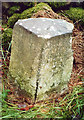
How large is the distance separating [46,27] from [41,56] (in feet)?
1.17

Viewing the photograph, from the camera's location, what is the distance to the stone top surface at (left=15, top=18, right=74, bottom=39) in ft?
6.91

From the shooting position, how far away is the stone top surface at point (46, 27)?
2.11 meters

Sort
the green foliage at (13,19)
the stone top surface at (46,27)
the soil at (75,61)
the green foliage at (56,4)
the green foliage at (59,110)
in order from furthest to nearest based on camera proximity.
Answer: the green foliage at (56,4) < the green foliage at (13,19) < the soil at (75,61) < the green foliage at (59,110) < the stone top surface at (46,27)

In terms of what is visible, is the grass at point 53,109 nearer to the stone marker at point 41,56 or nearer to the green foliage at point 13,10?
the stone marker at point 41,56

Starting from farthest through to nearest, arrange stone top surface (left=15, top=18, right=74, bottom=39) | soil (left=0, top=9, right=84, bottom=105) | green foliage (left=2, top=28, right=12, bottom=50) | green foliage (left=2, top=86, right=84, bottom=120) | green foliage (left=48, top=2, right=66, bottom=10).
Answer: green foliage (left=48, top=2, right=66, bottom=10) < green foliage (left=2, top=28, right=12, bottom=50) < soil (left=0, top=9, right=84, bottom=105) < green foliage (left=2, top=86, right=84, bottom=120) < stone top surface (left=15, top=18, right=74, bottom=39)

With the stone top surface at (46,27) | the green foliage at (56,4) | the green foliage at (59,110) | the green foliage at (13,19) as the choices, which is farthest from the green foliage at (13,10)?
the green foliage at (59,110)

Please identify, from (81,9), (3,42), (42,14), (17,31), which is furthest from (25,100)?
(81,9)

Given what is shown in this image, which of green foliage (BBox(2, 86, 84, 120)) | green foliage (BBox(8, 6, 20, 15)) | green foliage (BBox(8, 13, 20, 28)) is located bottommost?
green foliage (BBox(2, 86, 84, 120))

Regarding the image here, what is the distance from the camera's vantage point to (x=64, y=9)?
3.48m

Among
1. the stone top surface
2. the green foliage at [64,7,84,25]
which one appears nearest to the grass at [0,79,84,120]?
the stone top surface

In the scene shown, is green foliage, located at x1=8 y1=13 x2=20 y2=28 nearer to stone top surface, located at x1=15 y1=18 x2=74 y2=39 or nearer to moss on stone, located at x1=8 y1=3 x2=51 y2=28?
moss on stone, located at x1=8 y1=3 x2=51 y2=28

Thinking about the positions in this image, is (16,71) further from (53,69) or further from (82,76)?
(82,76)

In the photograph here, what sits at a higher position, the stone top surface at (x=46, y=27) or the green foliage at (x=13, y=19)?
the stone top surface at (x=46, y=27)

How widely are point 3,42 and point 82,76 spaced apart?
133 centimetres
